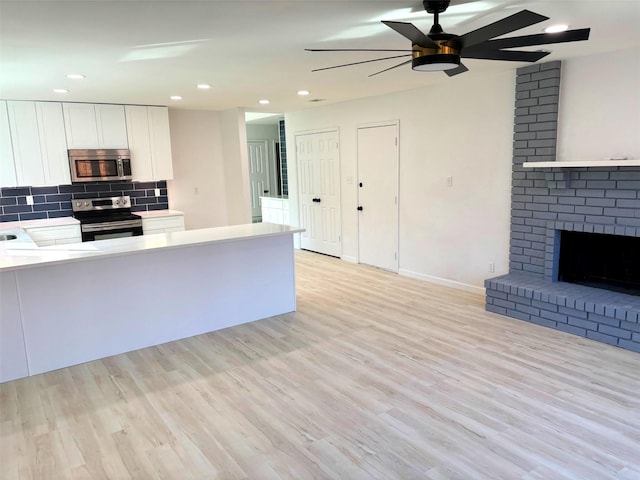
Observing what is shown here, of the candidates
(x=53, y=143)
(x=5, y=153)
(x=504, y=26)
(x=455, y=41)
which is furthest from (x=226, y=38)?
(x=5, y=153)

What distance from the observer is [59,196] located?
18.3 feet

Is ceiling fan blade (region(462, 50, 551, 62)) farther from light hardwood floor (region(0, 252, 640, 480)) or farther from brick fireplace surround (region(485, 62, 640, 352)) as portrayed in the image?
light hardwood floor (region(0, 252, 640, 480))

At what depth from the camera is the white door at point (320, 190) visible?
22.1 feet

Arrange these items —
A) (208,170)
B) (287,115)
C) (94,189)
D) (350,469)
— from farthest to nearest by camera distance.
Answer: (287,115) → (208,170) → (94,189) → (350,469)

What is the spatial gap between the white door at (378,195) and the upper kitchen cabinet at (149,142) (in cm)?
271

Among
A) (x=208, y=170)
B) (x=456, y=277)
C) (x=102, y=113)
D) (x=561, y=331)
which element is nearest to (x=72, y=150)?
(x=102, y=113)

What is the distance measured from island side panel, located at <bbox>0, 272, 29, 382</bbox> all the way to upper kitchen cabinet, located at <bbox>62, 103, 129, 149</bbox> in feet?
9.18

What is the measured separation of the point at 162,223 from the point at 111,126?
138cm

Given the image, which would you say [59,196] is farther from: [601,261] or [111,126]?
[601,261]

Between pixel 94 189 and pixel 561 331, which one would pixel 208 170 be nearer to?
pixel 94 189

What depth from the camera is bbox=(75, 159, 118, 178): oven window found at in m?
5.41

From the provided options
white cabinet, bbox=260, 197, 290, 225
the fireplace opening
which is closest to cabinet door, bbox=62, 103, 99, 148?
white cabinet, bbox=260, 197, 290, 225

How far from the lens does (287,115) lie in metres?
7.48

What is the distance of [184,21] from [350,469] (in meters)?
2.60
